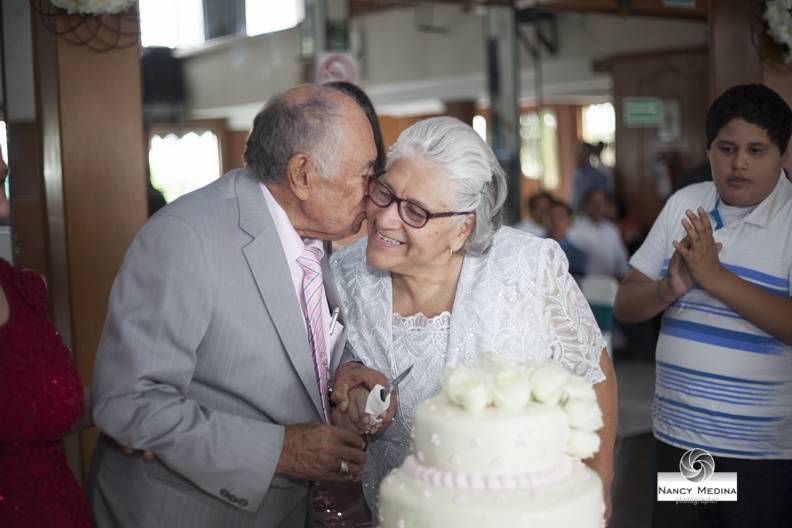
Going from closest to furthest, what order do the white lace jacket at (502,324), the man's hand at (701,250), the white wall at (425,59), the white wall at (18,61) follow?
the white lace jacket at (502,324) → the man's hand at (701,250) → the white wall at (18,61) → the white wall at (425,59)

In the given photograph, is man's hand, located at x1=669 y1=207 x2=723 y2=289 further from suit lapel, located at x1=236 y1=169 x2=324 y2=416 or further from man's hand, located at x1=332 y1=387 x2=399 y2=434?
suit lapel, located at x1=236 y1=169 x2=324 y2=416

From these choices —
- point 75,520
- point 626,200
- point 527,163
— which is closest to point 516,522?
point 75,520

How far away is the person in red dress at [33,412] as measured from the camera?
2086 mm

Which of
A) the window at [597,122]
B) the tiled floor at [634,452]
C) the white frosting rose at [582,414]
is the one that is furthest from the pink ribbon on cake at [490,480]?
the window at [597,122]

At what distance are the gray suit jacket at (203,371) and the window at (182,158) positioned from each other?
11.6 metres

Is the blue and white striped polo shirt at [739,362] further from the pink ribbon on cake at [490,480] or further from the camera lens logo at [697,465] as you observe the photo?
the pink ribbon on cake at [490,480]

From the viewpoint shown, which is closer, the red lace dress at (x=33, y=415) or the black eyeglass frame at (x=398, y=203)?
the red lace dress at (x=33, y=415)

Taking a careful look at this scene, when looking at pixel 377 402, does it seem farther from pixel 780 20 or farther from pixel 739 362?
pixel 780 20

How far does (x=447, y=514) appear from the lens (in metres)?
1.66

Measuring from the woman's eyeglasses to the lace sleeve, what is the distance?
1.15 feet

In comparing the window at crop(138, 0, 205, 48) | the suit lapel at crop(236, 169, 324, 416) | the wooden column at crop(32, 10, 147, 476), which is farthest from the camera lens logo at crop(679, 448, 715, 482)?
the window at crop(138, 0, 205, 48)

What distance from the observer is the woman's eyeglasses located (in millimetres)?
2389

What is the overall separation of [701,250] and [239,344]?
147 cm

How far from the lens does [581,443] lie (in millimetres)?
1829
